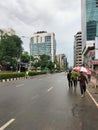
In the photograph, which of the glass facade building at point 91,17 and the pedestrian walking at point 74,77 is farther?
the glass facade building at point 91,17

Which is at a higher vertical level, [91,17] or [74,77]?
[91,17]

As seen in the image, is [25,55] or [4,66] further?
[25,55]

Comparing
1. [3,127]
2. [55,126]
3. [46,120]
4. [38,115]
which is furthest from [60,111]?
[3,127]

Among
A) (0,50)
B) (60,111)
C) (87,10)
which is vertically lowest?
(60,111)

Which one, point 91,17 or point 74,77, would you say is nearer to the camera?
point 74,77

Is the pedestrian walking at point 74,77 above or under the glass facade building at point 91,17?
under

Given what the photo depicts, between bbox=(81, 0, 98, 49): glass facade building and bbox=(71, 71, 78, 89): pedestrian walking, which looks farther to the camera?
bbox=(81, 0, 98, 49): glass facade building

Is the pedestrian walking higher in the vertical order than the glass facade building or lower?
lower

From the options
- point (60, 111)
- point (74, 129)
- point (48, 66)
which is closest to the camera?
point (74, 129)

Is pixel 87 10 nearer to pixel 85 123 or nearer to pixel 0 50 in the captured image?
pixel 0 50

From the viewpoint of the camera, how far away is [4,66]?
101 m

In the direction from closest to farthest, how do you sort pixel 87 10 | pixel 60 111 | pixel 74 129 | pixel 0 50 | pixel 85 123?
pixel 74 129 → pixel 85 123 → pixel 60 111 → pixel 0 50 → pixel 87 10

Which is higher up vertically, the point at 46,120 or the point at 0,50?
the point at 0,50

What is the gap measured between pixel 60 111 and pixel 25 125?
311cm
